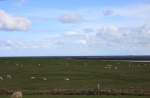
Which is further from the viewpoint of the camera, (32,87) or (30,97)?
(32,87)

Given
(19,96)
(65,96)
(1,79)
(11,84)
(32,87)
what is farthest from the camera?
(1,79)

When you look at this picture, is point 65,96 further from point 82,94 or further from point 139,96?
point 139,96

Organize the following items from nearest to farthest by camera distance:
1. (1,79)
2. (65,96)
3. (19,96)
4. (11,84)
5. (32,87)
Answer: (19,96)
(65,96)
(32,87)
(11,84)
(1,79)

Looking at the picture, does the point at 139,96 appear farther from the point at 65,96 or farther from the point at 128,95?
the point at 65,96

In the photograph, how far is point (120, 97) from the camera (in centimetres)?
4447

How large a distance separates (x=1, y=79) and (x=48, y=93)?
959 inches

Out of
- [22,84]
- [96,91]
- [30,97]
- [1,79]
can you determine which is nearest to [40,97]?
[30,97]

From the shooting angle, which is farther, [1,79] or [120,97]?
[1,79]

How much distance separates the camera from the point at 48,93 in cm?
5000

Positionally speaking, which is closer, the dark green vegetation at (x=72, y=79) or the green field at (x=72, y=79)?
the green field at (x=72, y=79)

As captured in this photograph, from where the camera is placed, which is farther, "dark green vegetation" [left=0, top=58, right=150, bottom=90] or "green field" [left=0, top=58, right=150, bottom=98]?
"dark green vegetation" [left=0, top=58, right=150, bottom=90]

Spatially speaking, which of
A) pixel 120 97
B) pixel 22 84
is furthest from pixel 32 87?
pixel 120 97

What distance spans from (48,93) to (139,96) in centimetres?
1197

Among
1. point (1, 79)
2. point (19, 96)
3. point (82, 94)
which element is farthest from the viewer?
point (1, 79)
